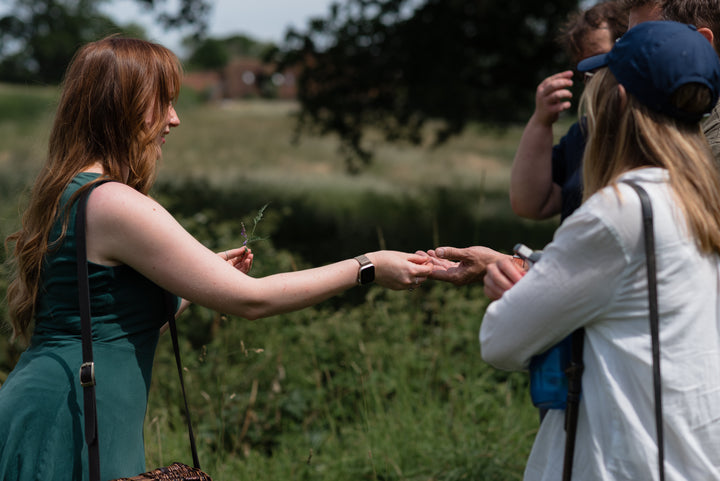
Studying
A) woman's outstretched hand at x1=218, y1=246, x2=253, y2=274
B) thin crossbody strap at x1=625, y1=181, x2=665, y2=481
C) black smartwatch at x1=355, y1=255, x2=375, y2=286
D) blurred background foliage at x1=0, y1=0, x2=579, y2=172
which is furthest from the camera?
blurred background foliage at x1=0, y1=0, x2=579, y2=172

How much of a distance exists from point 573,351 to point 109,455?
46.2 inches

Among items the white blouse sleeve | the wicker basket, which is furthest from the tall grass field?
the white blouse sleeve

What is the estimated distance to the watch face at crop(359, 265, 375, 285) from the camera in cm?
212

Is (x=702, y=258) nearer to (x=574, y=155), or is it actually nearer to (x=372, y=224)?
(x=574, y=155)

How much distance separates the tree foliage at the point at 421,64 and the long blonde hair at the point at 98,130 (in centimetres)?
802

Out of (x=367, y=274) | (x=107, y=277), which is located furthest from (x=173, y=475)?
(x=367, y=274)

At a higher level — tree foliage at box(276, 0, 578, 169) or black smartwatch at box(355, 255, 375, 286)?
tree foliage at box(276, 0, 578, 169)

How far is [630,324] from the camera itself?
1555 millimetres

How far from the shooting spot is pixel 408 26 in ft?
33.2

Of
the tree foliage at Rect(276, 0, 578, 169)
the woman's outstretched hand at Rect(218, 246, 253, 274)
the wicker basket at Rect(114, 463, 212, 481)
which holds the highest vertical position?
the tree foliage at Rect(276, 0, 578, 169)

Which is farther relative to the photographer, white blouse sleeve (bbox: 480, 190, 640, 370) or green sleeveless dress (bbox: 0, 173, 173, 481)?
green sleeveless dress (bbox: 0, 173, 173, 481)

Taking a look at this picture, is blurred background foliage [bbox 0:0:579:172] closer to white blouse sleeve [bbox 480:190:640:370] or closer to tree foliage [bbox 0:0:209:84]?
tree foliage [bbox 0:0:209:84]

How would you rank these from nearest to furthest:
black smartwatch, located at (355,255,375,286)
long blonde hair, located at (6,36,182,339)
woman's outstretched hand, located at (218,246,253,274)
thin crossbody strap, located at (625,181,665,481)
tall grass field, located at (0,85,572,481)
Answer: thin crossbody strap, located at (625,181,665,481) < long blonde hair, located at (6,36,182,339) < black smartwatch, located at (355,255,375,286) < woman's outstretched hand, located at (218,246,253,274) < tall grass field, located at (0,85,572,481)

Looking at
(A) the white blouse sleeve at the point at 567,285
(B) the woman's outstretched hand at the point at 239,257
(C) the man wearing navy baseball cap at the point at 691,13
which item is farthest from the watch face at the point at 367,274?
(C) the man wearing navy baseball cap at the point at 691,13
